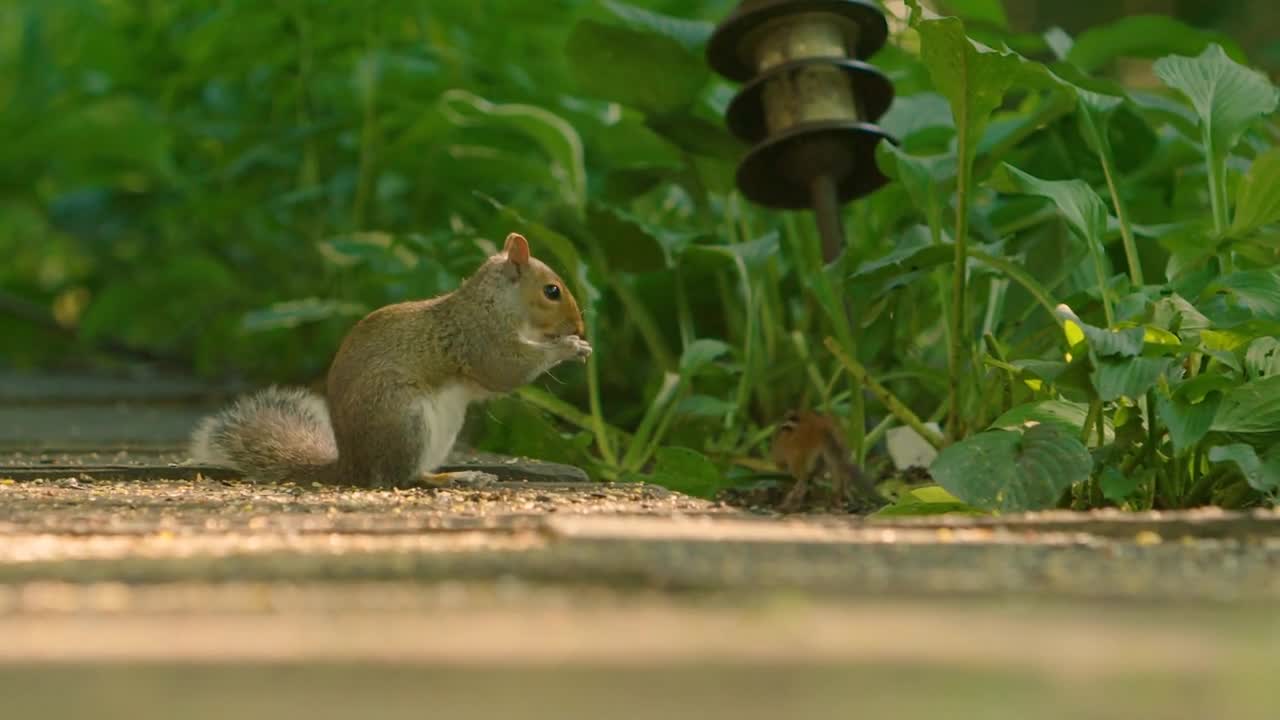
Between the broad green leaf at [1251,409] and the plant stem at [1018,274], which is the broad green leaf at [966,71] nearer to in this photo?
the plant stem at [1018,274]

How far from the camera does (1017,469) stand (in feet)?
8.34

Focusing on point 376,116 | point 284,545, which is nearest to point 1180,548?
point 284,545

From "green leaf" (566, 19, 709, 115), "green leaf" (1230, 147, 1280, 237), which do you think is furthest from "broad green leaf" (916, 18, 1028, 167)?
Answer: "green leaf" (566, 19, 709, 115)

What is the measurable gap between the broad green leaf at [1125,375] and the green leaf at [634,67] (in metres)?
1.89

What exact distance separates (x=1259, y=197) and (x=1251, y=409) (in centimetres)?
54

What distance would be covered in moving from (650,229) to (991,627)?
2.64 meters

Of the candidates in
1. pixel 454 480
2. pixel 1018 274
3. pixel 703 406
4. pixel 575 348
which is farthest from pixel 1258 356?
pixel 454 480

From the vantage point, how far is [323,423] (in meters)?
3.62

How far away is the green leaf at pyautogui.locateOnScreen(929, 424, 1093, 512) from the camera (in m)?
2.50

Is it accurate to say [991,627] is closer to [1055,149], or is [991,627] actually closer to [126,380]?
[1055,149]

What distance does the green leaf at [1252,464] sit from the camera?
250 centimetres

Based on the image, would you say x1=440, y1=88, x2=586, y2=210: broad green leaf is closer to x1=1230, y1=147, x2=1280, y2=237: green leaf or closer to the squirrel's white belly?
the squirrel's white belly

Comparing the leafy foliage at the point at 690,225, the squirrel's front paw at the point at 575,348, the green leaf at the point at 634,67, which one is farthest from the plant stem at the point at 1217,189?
the green leaf at the point at 634,67

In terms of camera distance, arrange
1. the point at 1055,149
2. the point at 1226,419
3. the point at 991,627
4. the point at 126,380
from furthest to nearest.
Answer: the point at 126,380
the point at 1055,149
the point at 1226,419
the point at 991,627
